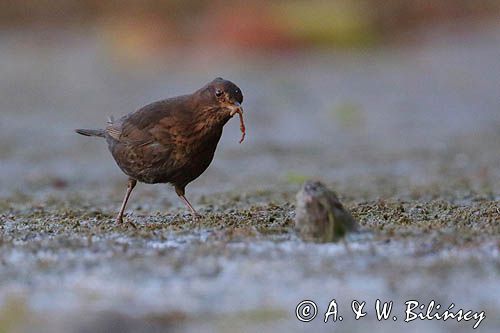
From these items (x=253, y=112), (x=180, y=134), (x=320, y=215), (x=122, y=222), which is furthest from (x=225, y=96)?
(x=253, y=112)

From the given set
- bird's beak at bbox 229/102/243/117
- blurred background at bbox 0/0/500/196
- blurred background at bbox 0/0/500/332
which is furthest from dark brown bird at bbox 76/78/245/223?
blurred background at bbox 0/0/500/196

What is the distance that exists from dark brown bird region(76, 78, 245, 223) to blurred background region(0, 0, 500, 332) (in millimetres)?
975

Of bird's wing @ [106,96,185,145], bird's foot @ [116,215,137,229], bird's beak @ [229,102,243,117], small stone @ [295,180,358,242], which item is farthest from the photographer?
bird's wing @ [106,96,185,145]

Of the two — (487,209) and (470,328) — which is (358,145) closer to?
(487,209)

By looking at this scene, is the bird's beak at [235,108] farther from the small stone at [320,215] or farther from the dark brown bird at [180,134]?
the small stone at [320,215]

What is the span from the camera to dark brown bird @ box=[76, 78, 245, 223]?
261 inches

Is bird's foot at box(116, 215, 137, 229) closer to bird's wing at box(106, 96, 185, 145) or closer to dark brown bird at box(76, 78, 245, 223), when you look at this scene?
dark brown bird at box(76, 78, 245, 223)

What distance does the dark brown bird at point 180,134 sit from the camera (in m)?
6.62

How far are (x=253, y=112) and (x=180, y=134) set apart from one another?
30.0ft

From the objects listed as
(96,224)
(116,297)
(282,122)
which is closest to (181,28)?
(282,122)

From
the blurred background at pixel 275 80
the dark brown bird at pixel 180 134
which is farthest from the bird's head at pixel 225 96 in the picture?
the blurred background at pixel 275 80

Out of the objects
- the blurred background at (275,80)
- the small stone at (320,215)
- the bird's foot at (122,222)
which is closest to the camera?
the small stone at (320,215)

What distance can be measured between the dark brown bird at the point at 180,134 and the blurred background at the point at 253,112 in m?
0.98

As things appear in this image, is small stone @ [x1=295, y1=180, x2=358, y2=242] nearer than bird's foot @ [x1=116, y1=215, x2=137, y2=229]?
Yes
